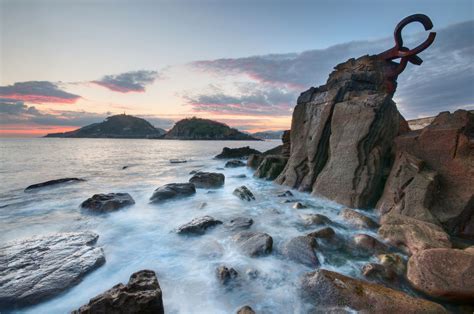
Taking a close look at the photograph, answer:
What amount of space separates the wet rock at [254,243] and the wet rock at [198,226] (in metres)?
1.30

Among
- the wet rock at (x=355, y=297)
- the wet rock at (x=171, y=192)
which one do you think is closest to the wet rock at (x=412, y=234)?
the wet rock at (x=355, y=297)

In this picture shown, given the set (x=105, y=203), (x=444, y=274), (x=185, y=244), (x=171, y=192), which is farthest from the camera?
(x=171, y=192)

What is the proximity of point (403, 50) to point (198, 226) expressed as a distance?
1417cm

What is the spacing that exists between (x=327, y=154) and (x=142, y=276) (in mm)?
10301

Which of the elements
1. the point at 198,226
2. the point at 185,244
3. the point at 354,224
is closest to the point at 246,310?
the point at 185,244

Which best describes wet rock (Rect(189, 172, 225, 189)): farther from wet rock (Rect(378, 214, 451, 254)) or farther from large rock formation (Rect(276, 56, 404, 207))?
wet rock (Rect(378, 214, 451, 254))

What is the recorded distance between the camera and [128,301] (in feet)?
11.8

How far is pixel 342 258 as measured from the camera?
18.5 feet

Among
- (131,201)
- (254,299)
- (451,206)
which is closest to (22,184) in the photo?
(131,201)

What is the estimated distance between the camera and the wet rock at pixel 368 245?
19.3 ft

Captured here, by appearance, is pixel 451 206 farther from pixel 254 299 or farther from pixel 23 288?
pixel 23 288

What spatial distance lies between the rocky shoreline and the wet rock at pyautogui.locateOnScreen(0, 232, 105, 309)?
25 mm

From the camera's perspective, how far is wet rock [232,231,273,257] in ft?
19.4

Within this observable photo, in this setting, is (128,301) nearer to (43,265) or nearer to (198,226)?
(43,265)
